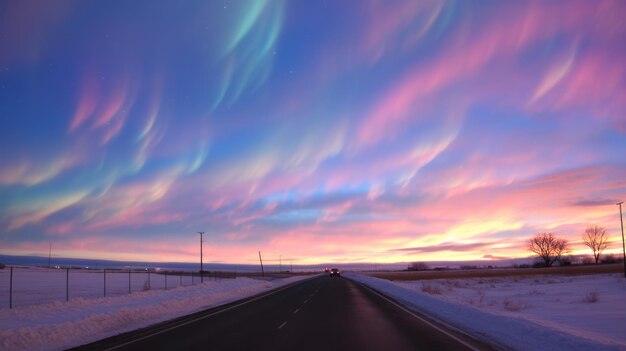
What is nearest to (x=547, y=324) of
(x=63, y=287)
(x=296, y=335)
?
(x=296, y=335)

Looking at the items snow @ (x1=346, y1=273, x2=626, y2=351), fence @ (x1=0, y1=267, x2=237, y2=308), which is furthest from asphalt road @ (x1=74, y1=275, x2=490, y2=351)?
fence @ (x1=0, y1=267, x2=237, y2=308)

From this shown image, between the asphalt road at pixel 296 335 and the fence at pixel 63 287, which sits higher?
the fence at pixel 63 287

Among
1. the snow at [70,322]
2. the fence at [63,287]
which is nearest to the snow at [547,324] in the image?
the snow at [70,322]

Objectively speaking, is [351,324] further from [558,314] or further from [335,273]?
[335,273]

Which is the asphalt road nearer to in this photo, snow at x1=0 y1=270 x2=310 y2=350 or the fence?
snow at x1=0 y1=270 x2=310 y2=350

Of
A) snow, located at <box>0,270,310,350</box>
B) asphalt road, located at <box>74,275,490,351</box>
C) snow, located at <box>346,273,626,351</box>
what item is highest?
snow, located at <box>0,270,310,350</box>

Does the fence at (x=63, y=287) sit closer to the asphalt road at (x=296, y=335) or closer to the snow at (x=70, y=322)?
the snow at (x=70, y=322)

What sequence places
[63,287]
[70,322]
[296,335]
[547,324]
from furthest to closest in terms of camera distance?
[63,287]
[70,322]
[547,324]
[296,335]

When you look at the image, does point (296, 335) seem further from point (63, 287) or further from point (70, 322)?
point (63, 287)

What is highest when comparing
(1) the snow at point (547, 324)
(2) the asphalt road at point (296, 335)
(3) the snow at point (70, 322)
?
(3) the snow at point (70, 322)

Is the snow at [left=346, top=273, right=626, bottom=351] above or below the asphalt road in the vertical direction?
below

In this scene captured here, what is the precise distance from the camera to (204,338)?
14.1 metres

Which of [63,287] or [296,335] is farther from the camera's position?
[63,287]

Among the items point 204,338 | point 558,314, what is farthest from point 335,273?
point 204,338
